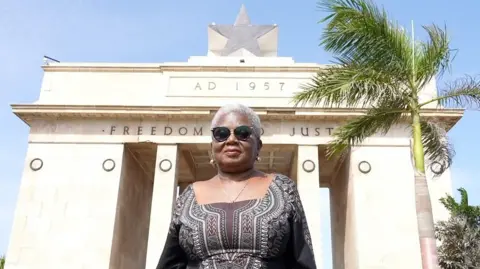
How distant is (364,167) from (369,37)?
9366 millimetres

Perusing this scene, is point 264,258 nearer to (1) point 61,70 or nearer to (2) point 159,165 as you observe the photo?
(2) point 159,165

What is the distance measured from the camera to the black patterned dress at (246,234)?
9.55 ft

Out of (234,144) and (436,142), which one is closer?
(234,144)

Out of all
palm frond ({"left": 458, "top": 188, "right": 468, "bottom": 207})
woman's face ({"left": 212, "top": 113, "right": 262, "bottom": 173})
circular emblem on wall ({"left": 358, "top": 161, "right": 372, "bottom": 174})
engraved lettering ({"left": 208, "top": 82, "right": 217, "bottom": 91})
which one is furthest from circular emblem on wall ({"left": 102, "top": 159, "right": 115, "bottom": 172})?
woman's face ({"left": 212, "top": 113, "right": 262, "bottom": 173})

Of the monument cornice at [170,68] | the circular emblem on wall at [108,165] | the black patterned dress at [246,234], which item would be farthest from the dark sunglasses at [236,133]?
the monument cornice at [170,68]

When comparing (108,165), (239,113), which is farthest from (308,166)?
(239,113)

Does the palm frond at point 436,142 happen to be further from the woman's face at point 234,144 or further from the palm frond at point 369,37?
the woman's face at point 234,144

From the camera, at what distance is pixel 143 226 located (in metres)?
26.6

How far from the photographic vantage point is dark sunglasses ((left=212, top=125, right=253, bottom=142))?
3148mm

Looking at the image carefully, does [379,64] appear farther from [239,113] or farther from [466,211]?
[239,113]

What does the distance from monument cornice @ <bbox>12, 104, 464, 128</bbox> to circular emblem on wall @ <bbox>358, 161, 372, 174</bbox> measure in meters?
1.99

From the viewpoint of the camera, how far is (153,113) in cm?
2225

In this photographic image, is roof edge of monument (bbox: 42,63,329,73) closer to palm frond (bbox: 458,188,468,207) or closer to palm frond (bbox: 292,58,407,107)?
palm frond (bbox: 458,188,468,207)

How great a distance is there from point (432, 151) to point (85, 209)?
544 inches
